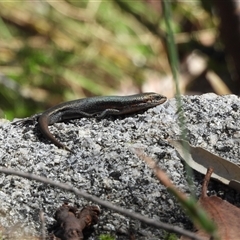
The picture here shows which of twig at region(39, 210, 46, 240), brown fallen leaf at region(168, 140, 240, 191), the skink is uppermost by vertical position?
the skink

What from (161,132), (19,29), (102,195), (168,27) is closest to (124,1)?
(19,29)

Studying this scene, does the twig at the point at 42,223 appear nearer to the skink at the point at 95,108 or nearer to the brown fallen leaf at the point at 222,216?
the brown fallen leaf at the point at 222,216

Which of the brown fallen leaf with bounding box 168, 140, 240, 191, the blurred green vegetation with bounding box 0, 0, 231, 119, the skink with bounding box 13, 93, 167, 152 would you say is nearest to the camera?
the brown fallen leaf with bounding box 168, 140, 240, 191

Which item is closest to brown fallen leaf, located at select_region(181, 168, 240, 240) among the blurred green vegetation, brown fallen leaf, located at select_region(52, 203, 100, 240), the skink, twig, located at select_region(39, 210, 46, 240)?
brown fallen leaf, located at select_region(52, 203, 100, 240)

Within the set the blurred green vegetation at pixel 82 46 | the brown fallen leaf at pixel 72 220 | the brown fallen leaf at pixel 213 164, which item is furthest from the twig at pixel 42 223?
the blurred green vegetation at pixel 82 46

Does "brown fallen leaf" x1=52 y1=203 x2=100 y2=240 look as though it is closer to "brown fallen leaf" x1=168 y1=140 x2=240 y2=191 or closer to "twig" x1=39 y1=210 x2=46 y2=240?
"twig" x1=39 y1=210 x2=46 y2=240

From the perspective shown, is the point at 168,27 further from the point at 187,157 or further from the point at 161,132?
the point at 161,132

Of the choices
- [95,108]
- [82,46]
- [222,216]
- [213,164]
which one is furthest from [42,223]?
[82,46]
